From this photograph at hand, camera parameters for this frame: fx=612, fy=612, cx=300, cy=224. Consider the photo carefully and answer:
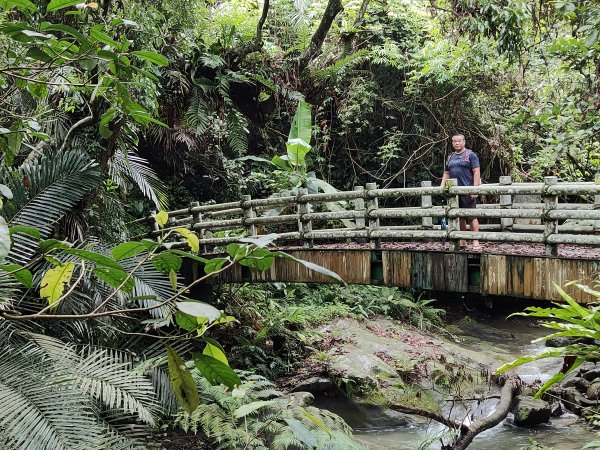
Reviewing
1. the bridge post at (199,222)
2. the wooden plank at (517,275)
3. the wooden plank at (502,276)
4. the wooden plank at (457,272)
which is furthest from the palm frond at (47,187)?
the wooden plank at (517,275)

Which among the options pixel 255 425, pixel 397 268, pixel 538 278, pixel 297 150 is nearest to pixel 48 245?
pixel 255 425

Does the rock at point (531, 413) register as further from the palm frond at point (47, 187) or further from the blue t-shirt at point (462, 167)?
the palm frond at point (47, 187)

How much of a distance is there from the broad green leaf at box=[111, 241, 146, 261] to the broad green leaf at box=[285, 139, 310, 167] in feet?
33.4

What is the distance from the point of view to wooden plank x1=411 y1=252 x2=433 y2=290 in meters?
7.16

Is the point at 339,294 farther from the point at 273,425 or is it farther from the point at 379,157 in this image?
the point at 273,425

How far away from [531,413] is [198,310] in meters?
8.36

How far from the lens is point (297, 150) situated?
11.9 m

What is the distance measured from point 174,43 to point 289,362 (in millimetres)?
5591

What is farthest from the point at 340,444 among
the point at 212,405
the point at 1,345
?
the point at 1,345

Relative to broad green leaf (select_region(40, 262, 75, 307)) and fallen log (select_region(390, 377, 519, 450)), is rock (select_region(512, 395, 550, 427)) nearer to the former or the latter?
fallen log (select_region(390, 377, 519, 450))

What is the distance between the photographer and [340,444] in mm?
4871

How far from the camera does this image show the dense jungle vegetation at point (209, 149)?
262cm

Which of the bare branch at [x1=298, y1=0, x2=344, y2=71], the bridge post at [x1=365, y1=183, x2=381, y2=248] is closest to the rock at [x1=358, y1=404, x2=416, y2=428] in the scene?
the bridge post at [x1=365, y1=183, x2=381, y2=248]

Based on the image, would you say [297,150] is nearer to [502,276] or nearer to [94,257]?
[502,276]
